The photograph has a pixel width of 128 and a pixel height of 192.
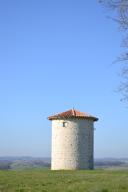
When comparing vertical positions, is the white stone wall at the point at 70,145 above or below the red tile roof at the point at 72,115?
below

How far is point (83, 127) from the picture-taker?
151ft

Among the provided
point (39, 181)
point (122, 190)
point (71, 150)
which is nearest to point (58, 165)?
point (71, 150)

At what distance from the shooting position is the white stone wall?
4509cm

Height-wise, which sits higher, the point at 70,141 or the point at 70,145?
the point at 70,141

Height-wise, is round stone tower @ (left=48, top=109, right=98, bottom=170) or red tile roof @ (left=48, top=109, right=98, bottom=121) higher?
red tile roof @ (left=48, top=109, right=98, bottom=121)

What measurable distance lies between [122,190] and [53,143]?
26.5m

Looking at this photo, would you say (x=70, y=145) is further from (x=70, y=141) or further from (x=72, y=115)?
(x=72, y=115)

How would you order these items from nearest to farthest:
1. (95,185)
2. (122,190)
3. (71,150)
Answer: (122,190) < (95,185) < (71,150)

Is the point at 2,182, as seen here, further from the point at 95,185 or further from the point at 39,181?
the point at 95,185

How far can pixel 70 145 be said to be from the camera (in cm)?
4506

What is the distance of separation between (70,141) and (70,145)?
1.16 feet

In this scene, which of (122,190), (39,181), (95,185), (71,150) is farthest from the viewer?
(71,150)

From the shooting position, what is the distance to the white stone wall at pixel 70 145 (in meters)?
45.1

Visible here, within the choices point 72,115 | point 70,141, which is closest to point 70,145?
point 70,141
